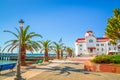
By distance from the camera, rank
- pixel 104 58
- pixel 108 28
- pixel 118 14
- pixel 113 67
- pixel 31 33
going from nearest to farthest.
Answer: pixel 113 67 < pixel 104 58 < pixel 31 33 < pixel 118 14 < pixel 108 28

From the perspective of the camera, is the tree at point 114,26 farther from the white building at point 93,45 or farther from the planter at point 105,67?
the white building at point 93,45

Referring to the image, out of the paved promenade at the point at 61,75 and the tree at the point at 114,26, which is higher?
the tree at the point at 114,26

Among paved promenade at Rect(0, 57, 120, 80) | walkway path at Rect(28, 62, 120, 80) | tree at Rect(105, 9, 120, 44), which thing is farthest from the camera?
tree at Rect(105, 9, 120, 44)

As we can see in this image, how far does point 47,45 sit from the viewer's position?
42562 mm

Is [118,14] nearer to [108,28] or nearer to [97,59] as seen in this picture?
[108,28]

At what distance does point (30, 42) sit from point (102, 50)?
227 ft

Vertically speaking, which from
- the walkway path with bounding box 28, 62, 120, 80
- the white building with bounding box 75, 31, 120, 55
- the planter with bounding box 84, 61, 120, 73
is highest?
the white building with bounding box 75, 31, 120, 55

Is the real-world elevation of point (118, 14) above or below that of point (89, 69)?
above

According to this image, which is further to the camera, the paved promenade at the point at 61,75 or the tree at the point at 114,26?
the tree at the point at 114,26

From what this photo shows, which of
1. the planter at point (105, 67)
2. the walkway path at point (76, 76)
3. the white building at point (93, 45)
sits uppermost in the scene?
the white building at point (93, 45)

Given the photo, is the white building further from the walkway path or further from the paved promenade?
the walkway path

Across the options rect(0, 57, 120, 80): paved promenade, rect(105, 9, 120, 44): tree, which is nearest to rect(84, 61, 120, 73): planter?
rect(0, 57, 120, 80): paved promenade

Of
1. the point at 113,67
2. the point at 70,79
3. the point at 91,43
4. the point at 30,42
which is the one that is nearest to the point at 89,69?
the point at 113,67

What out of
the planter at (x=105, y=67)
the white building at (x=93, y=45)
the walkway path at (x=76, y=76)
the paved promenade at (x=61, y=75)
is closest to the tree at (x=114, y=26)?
the planter at (x=105, y=67)
